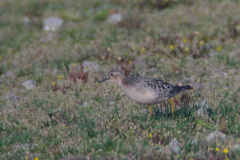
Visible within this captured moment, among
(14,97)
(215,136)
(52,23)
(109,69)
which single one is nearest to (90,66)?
(109,69)

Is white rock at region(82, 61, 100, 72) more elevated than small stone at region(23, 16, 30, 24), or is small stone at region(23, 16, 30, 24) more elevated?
small stone at region(23, 16, 30, 24)

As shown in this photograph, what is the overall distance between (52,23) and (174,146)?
9.06 metres

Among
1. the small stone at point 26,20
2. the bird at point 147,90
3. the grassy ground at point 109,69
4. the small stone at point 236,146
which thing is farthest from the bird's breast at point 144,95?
the small stone at point 26,20

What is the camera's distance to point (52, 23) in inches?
523

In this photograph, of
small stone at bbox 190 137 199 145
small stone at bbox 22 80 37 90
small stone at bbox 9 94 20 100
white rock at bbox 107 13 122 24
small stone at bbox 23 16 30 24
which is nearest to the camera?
small stone at bbox 190 137 199 145

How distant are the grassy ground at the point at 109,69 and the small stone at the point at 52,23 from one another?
0.34 metres

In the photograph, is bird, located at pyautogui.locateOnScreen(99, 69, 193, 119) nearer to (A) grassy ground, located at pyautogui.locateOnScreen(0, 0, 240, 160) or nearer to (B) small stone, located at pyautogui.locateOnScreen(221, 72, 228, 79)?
(A) grassy ground, located at pyautogui.locateOnScreen(0, 0, 240, 160)

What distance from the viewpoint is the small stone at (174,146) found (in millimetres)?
5633

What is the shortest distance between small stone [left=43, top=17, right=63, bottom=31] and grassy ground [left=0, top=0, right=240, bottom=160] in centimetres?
34

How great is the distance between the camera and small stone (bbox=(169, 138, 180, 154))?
18.5ft

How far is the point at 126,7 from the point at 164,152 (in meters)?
9.42

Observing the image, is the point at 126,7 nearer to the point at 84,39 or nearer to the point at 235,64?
the point at 84,39

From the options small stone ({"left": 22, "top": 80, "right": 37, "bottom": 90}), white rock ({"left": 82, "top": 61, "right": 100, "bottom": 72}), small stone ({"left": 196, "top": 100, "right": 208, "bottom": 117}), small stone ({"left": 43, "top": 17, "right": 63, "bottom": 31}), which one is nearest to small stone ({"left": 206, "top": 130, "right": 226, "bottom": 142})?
small stone ({"left": 196, "top": 100, "right": 208, "bottom": 117})

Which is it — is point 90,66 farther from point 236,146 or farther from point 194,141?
point 236,146
